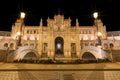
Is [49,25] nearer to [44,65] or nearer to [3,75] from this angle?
[44,65]

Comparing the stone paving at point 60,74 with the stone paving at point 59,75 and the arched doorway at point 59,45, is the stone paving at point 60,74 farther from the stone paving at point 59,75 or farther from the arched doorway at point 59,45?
the arched doorway at point 59,45

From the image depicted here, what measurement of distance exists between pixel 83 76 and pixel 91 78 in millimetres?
899

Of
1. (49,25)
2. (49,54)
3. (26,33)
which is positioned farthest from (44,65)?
(26,33)

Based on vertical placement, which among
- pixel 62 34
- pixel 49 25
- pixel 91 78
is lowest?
pixel 91 78

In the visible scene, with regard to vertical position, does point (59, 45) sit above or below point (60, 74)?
above

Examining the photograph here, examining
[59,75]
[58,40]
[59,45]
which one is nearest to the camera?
[59,75]

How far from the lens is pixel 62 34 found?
57.4m

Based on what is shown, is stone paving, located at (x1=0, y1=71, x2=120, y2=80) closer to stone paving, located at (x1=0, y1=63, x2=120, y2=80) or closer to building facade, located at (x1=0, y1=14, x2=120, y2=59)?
stone paving, located at (x1=0, y1=63, x2=120, y2=80)

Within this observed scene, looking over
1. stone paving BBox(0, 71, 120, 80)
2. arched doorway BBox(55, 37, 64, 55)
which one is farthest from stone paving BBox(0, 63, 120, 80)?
arched doorway BBox(55, 37, 64, 55)

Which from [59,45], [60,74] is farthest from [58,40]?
[60,74]

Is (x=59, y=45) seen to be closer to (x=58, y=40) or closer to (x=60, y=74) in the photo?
(x=58, y=40)

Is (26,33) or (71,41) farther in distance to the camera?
(26,33)

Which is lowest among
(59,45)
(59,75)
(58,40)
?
(59,75)

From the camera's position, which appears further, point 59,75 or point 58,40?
point 58,40
